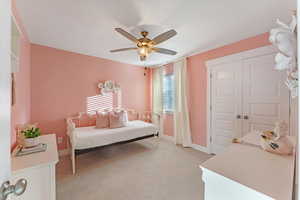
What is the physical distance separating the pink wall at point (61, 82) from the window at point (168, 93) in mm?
1532

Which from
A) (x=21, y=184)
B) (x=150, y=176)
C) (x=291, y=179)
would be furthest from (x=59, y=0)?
(x=150, y=176)

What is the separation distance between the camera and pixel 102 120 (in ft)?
11.1

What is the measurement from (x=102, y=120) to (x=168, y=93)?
216 cm

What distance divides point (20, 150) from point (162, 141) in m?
3.34

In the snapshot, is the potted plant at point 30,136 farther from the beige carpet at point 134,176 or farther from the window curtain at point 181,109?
the window curtain at point 181,109

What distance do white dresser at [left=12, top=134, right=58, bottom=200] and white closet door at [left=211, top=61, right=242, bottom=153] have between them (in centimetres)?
300

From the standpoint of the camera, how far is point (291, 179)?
0.76m

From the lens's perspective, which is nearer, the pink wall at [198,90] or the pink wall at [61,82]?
the pink wall at [61,82]

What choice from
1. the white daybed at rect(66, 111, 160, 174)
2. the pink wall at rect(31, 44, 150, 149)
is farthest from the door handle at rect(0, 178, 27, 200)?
the pink wall at rect(31, 44, 150, 149)

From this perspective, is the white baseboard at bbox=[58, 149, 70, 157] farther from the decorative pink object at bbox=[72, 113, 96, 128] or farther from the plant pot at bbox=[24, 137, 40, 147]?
the plant pot at bbox=[24, 137, 40, 147]

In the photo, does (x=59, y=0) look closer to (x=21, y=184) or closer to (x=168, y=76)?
(x=21, y=184)

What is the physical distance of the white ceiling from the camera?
1668 millimetres

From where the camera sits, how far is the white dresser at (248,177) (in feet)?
2.21

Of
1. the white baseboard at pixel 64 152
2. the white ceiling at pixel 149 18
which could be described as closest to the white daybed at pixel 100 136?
the white baseboard at pixel 64 152
